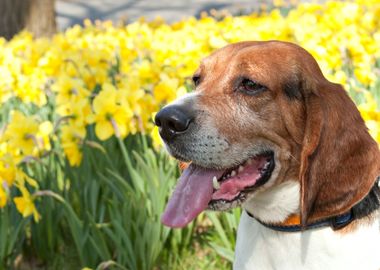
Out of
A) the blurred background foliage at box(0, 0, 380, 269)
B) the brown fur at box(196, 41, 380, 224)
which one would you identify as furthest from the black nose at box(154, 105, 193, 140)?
the blurred background foliage at box(0, 0, 380, 269)

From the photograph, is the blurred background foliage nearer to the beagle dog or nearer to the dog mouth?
the dog mouth

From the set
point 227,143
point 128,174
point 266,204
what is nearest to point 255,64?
point 227,143

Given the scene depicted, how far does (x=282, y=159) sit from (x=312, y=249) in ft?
1.23

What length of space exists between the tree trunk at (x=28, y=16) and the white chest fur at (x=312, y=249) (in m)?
6.60

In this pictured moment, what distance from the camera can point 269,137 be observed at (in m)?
3.03

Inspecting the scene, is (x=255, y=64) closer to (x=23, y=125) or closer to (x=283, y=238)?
(x=283, y=238)

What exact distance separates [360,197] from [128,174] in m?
2.04

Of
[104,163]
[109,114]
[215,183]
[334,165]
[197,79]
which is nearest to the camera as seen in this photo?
[334,165]

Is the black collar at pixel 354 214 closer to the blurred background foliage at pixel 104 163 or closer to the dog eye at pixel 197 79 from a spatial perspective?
the blurred background foliage at pixel 104 163

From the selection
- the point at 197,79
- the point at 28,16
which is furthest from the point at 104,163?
the point at 28,16

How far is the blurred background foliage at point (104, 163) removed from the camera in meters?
4.05

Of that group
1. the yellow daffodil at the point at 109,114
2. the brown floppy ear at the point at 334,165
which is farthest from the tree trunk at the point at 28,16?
the brown floppy ear at the point at 334,165

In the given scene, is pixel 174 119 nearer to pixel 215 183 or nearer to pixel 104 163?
pixel 215 183

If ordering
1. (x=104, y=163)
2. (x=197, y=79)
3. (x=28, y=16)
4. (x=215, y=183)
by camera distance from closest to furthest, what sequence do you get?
(x=215, y=183) → (x=197, y=79) → (x=104, y=163) → (x=28, y=16)
